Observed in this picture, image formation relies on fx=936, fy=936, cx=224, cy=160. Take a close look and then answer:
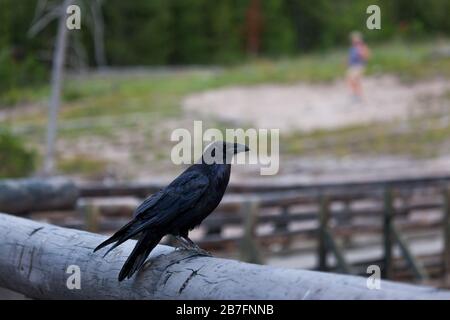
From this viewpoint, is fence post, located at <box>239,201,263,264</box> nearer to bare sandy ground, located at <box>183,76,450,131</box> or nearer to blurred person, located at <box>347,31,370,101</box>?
bare sandy ground, located at <box>183,76,450,131</box>

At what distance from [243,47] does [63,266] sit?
41.4 meters

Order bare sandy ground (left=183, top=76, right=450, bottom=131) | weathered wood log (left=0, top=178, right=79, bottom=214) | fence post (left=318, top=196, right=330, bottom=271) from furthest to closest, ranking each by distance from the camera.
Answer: bare sandy ground (left=183, top=76, right=450, bottom=131) < fence post (left=318, top=196, right=330, bottom=271) < weathered wood log (left=0, top=178, right=79, bottom=214)

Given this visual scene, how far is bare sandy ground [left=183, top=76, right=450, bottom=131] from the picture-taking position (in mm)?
24391

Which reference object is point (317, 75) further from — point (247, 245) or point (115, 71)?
point (247, 245)

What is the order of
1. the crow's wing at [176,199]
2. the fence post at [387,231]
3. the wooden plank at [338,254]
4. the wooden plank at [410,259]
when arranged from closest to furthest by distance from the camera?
the crow's wing at [176,199] → the wooden plank at [338,254] → the wooden plank at [410,259] → the fence post at [387,231]

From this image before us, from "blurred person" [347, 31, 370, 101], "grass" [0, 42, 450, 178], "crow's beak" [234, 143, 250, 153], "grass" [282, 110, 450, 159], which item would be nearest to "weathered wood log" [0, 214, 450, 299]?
"crow's beak" [234, 143, 250, 153]

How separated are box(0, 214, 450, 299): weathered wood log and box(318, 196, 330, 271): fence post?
546 cm

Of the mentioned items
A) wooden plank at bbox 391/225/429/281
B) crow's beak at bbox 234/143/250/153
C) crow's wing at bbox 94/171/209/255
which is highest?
crow's beak at bbox 234/143/250/153

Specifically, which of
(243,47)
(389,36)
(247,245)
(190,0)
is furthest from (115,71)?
(247,245)

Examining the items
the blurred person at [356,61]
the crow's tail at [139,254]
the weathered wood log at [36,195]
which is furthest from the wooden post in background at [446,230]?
the blurred person at [356,61]

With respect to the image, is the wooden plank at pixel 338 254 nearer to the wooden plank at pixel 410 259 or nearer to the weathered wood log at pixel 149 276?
the wooden plank at pixel 410 259

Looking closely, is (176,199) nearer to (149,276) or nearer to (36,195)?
(149,276)

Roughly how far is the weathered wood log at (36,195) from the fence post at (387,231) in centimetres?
387

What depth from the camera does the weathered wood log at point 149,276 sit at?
248 cm
